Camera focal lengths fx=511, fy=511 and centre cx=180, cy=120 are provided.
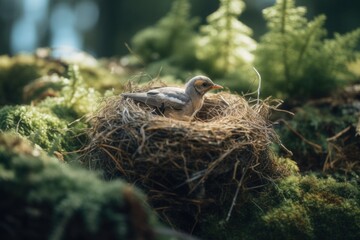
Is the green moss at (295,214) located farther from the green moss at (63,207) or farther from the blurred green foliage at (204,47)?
the blurred green foliage at (204,47)

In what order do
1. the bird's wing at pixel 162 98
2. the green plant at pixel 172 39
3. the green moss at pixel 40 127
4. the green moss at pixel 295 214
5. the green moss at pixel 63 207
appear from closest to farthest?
the green moss at pixel 63 207 → the green moss at pixel 295 214 → the green moss at pixel 40 127 → the bird's wing at pixel 162 98 → the green plant at pixel 172 39

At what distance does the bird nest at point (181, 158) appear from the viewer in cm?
379

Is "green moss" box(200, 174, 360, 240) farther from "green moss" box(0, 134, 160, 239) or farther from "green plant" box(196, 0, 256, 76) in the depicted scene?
"green plant" box(196, 0, 256, 76)

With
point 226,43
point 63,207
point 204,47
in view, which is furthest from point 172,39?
point 63,207

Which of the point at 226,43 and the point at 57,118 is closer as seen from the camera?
the point at 57,118

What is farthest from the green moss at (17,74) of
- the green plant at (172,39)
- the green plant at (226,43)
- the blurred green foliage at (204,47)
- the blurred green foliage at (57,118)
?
the green plant at (226,43)

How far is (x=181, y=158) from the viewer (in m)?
3.79

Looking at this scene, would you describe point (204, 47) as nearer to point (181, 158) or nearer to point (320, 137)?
point (320, 137)

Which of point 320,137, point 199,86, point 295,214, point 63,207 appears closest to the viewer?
point 63,207

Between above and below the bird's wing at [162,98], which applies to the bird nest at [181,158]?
below

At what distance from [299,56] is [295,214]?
2540 millimetres

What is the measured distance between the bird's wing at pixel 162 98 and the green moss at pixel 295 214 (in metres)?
1.08

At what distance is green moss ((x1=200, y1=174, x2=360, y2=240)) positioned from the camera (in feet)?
12.9

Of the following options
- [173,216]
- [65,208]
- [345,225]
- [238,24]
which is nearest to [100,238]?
[65,208]
